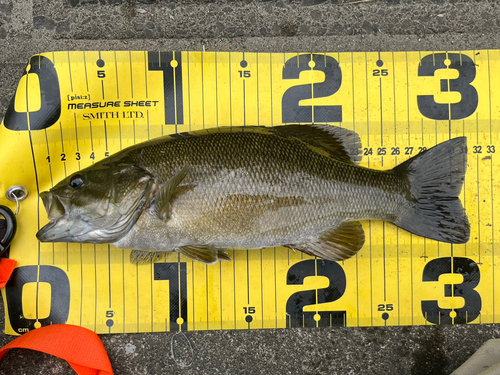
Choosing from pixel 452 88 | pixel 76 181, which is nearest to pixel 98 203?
pixel 76 181

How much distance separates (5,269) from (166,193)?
4.41ft

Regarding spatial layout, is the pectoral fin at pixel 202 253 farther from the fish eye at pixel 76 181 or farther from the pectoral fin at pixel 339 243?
the fish eye at pixel 76 181

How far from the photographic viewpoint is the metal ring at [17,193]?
7.90 feet

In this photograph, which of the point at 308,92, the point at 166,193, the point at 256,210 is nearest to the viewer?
the point at 166,193

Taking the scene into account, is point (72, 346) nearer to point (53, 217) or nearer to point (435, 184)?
point (53, 217)

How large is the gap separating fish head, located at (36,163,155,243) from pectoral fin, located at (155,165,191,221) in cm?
7

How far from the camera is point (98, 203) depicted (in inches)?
78.8

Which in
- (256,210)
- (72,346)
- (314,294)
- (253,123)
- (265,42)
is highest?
(265,42)

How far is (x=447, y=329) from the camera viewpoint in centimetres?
249

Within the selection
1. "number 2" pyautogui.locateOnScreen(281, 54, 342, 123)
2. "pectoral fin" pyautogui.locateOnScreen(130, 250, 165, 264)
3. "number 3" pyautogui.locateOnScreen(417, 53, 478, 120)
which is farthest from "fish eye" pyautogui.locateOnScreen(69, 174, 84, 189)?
"number 3" pyautogui.locateOnScreen(417, 53, 478, 120)

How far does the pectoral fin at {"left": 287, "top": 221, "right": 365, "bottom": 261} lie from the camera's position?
7.56ft

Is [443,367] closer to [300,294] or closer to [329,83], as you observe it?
[300,294]

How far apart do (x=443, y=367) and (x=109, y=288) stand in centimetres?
238

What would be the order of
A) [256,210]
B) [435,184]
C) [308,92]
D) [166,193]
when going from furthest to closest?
[308,92]
[435,184]
[256,210]
[166,193]
